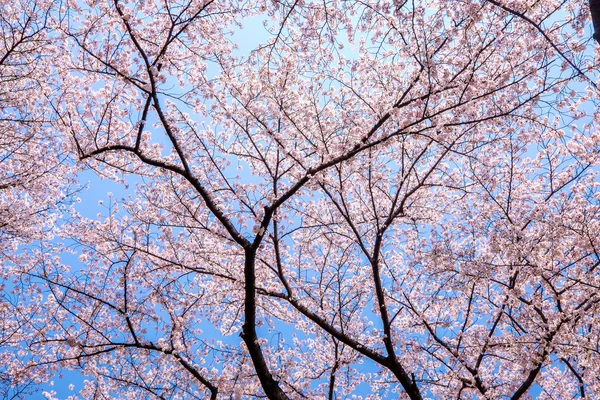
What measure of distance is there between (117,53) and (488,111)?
5653 mm

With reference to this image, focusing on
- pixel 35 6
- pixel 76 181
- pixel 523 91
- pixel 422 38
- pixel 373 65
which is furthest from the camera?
pixel 76 181

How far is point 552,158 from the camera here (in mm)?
8555

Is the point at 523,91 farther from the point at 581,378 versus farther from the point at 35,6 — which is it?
the point at 35,6

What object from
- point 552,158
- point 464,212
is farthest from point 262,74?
point 552,158

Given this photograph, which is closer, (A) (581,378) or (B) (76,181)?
(A) (581,378)

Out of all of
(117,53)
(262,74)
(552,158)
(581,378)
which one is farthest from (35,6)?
(581,378)

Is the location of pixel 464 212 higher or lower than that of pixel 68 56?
lower

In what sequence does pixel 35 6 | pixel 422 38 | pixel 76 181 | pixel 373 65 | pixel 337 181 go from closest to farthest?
pixel 422 38
pixel 35 6
pixel 373 65
pixel 337 181
pixel 76 181

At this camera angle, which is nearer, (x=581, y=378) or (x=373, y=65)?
(x=373, y=65)

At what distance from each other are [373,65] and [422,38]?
1672 mm

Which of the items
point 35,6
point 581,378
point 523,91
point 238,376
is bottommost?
point 581,378

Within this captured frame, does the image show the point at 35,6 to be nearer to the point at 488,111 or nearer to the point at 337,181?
the point at 337,181

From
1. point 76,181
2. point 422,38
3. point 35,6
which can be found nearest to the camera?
point 422,38

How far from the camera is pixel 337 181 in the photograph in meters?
8.80
